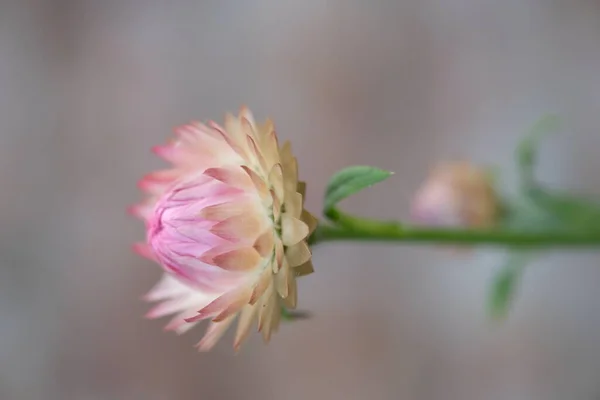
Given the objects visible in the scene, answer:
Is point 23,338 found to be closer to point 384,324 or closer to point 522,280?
point 384,324

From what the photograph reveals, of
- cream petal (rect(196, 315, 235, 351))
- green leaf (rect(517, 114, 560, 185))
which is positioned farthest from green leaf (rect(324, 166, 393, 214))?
green leaf (rect(517, 114, 560, 185))

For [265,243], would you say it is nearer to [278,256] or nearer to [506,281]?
[278,256]

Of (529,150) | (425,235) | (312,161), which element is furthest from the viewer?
(312,161)

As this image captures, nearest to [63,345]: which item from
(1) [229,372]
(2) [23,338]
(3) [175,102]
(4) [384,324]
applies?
(2) [23,338]

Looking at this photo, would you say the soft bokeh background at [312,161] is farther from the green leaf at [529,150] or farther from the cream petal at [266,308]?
the cream petal at [266,308]

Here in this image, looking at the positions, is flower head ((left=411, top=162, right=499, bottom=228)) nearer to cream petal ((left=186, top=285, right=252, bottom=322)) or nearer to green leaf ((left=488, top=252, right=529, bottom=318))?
green leaf ((left=488, top=252, right=529, bottom=318))

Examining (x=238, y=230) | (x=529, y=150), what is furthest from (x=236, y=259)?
(x=529, y=150)

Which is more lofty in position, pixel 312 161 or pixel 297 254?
pixel 297 254
